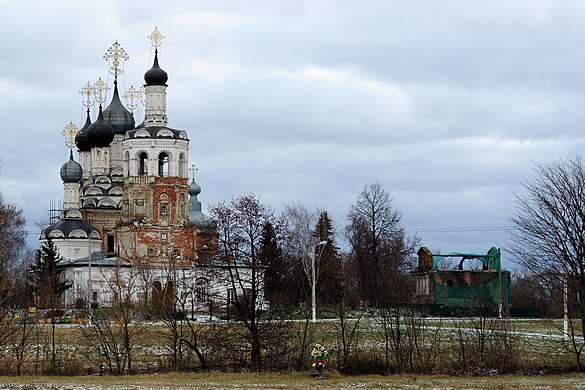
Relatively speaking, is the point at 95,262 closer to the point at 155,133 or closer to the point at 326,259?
the point at 155,133

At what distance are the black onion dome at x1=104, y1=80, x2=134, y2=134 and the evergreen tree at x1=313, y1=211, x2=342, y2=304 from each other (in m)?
26.1

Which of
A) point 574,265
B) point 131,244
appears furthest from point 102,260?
point 574,265

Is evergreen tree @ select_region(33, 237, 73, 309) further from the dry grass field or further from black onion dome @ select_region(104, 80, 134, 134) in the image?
black onion dome @ select_region(104, 80, 134, 134)

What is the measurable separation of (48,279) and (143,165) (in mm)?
44817

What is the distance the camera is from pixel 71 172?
325ft

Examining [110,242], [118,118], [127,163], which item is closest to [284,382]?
[127,163]

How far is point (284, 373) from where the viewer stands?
33219 mm

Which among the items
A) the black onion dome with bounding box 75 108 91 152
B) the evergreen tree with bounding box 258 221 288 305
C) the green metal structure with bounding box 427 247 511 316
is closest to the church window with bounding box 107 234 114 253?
the black onion dome with bounding box 75 108 91 152

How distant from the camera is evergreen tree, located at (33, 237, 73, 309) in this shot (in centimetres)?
4312

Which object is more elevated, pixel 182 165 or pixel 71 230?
pixel 182 165

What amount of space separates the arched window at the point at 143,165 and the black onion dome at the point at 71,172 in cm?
1002

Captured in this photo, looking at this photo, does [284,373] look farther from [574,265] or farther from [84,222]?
[84,222]

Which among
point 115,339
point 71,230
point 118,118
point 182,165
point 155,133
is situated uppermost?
point 118,118

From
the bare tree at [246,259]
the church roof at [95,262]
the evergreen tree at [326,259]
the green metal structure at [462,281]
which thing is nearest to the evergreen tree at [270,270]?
the bare tree at [246,259]
